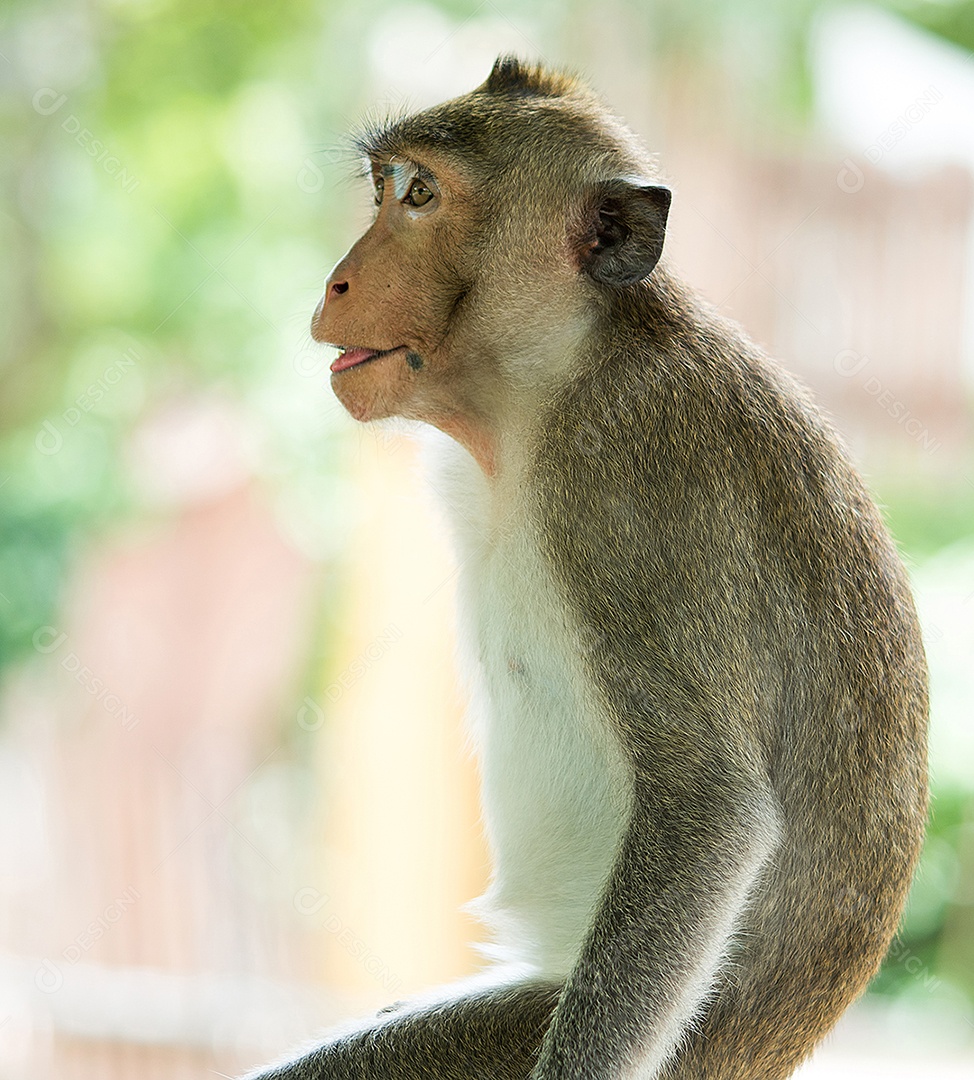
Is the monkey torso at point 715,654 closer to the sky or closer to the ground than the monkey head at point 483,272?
closer to the ground

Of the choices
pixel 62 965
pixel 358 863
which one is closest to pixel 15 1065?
pixel 62 965

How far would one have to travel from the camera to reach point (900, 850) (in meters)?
2.02

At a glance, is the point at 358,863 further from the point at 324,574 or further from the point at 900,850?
the point at 900,850

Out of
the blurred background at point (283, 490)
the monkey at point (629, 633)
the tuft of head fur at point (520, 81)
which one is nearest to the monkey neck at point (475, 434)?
the monkey at point (629, 633)

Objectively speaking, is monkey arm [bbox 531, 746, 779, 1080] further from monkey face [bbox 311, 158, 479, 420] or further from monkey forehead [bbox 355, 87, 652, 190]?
monkey forehead [bbox 355, 87, 652, 190]

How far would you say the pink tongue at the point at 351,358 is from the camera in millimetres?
2123

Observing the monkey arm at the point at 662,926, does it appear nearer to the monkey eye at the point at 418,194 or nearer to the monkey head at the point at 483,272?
the monkey head at the point at 483,272

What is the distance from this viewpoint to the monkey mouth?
6.94 ft

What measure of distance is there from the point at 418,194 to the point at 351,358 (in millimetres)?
285

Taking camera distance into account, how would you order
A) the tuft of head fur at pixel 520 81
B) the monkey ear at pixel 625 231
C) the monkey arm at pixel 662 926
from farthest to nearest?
the tuft of head fur at pixel 520 81 < the monkey ear at pixel 625 231 < the monkey arm at pixel 662 926

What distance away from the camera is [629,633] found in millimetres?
1920

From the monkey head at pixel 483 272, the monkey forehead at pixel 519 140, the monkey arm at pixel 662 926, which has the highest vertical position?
the monkey forehead at pixel 519 140

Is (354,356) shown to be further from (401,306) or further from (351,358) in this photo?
(401,306)

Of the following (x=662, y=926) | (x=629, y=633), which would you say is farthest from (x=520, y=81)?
(x=662, y=926)
